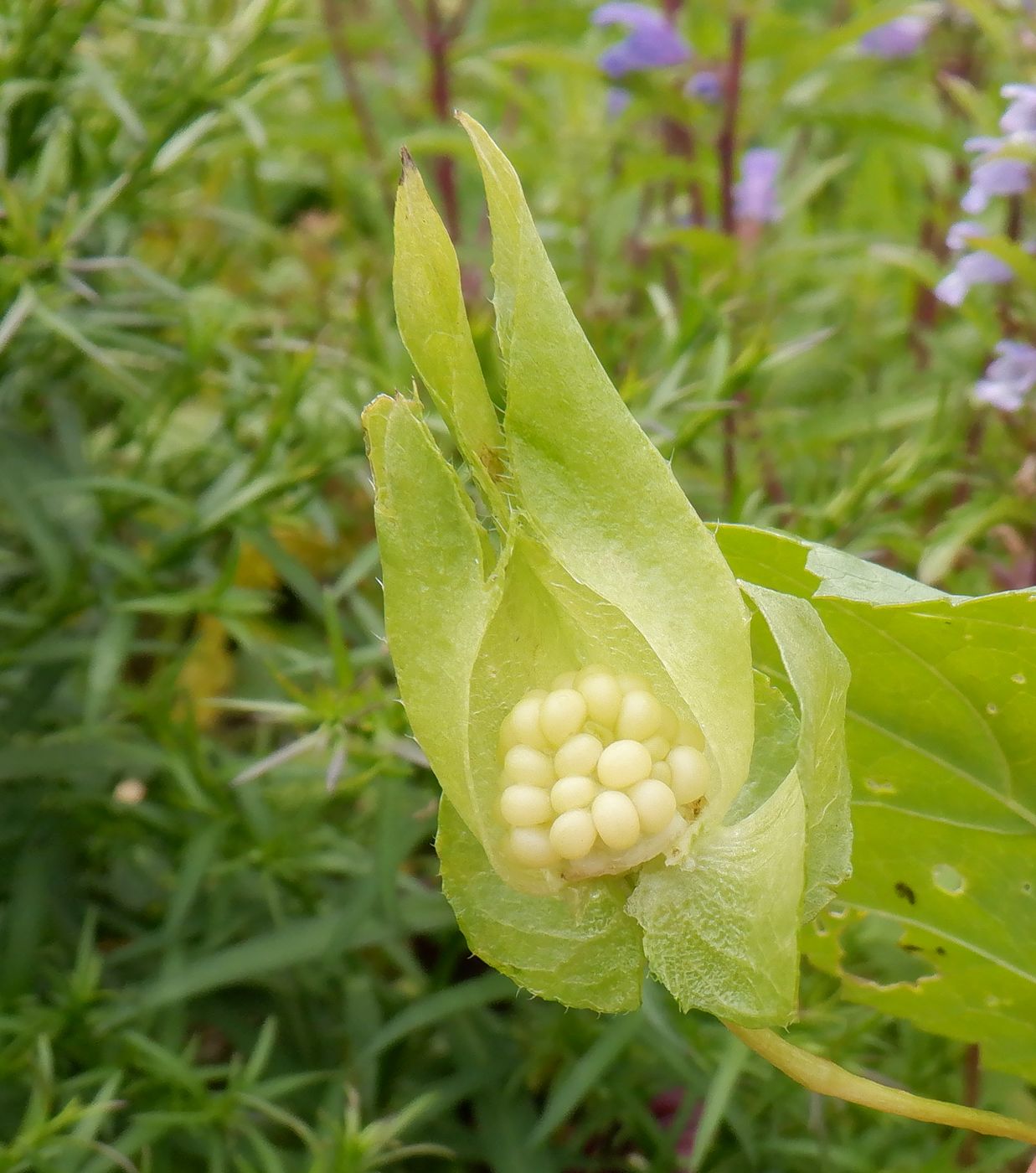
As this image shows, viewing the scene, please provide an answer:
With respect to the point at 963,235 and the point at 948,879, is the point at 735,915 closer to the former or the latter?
the point at 948,879

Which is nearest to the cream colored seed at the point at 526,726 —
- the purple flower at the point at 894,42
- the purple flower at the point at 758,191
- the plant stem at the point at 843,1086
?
the plant stem at the point at 843,1086

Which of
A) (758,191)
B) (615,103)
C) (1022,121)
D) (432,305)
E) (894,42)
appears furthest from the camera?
(615,103)

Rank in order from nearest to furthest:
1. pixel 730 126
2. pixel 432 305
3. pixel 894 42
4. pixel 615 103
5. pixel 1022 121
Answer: pixel 432 305
pixel 1022 121
pixel 730 126
pixel 894 42
pixel 615 103

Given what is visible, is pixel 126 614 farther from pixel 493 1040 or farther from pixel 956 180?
pixel 956 180

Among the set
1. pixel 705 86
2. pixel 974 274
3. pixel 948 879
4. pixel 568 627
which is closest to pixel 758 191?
pixel 705 86

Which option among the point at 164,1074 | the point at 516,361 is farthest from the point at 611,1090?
the point at 516,361

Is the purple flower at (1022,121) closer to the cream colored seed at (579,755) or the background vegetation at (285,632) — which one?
the background vegetation at (285,632)
